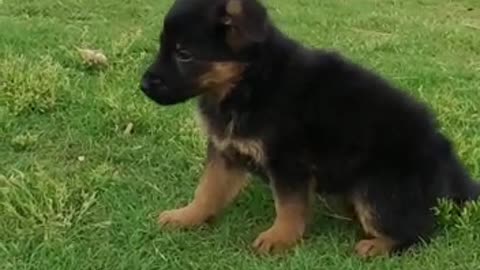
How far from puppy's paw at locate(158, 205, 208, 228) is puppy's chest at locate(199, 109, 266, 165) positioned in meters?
0.35

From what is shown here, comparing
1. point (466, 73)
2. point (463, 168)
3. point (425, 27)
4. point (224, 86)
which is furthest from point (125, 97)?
point (425, 27)

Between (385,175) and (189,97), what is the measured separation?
0.94 meters

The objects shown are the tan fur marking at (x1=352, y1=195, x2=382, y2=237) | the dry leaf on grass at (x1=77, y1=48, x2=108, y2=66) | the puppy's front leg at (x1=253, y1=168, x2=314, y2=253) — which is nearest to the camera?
the puppy's front leg at (x1=253, y1=168, x2=314, y2=253)

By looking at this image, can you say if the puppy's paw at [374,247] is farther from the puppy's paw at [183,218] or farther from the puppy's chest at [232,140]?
the puppy's paw at [183,218]

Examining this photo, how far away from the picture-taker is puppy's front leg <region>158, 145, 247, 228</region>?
4.74 meters

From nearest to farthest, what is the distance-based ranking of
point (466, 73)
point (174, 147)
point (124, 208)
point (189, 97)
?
point (189, 97), point (124, 208), point (174, 147), point (466, 73)

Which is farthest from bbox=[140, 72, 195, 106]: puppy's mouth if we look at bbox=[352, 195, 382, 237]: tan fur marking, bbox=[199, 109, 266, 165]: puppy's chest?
bbox=[352, 195, 382, 237]: tan fur marking

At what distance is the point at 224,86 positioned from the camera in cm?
446

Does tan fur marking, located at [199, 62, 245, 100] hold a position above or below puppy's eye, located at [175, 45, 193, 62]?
below

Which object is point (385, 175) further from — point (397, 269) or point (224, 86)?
point (224, 86)

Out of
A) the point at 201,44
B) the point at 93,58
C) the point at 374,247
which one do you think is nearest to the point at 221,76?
A: the point at 201,44

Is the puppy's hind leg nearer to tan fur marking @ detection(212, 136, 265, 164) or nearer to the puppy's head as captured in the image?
tan fur marking @ detection(212, 136, 265, 164)

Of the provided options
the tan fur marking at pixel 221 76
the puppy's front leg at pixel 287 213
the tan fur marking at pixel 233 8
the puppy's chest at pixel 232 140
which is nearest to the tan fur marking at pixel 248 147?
the puppy's chest at pixel 232 140

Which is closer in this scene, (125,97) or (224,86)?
(224,86)
